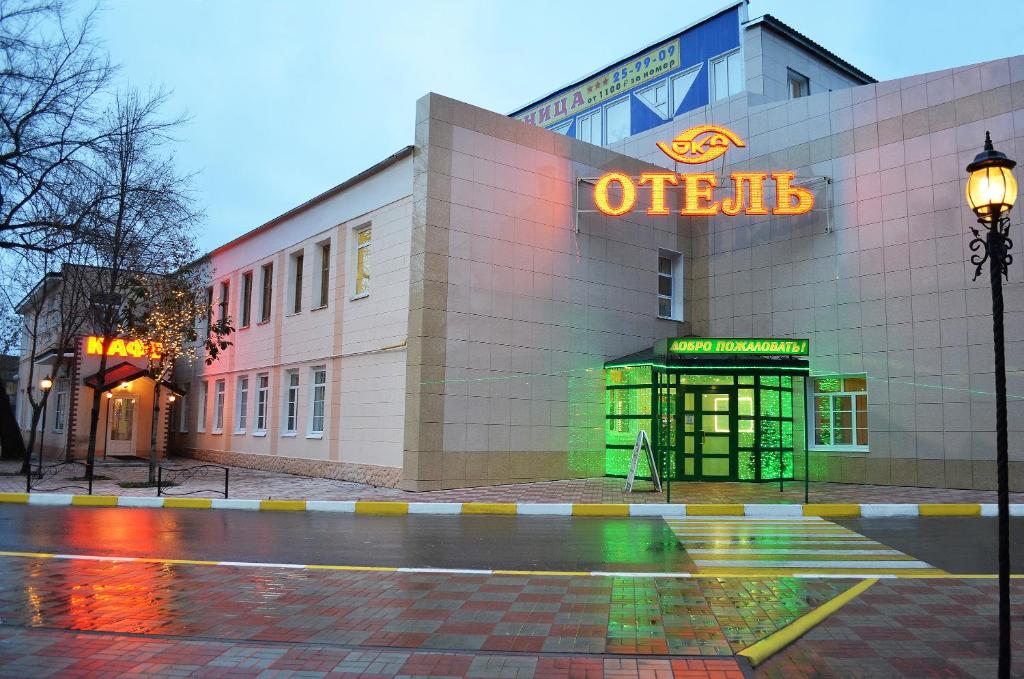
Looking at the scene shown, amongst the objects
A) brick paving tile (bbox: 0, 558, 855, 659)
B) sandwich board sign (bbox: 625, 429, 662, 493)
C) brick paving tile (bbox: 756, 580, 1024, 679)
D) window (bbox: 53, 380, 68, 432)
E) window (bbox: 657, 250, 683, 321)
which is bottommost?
brick paving tile (bbox: 0, 558, 855, 659)

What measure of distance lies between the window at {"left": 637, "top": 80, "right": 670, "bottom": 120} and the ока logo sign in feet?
26.5

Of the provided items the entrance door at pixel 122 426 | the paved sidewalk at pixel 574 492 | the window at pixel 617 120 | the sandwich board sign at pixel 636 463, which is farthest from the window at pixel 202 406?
the sandwich board sign at pixel 636 463

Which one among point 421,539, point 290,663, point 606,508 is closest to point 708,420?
point 606,508

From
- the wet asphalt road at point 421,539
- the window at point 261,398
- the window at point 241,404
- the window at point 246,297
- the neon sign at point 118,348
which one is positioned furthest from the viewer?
the neon sign at point 118,348

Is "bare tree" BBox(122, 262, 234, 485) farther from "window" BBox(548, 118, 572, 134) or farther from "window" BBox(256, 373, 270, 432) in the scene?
"window" BBox(548, 118, 572, 134)

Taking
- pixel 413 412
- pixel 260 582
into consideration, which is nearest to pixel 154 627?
pixel 260 582

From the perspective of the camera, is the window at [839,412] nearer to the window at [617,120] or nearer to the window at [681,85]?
the window at [681,85]

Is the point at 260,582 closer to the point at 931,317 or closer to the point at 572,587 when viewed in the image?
the point at 572,587

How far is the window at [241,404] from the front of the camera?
26578 mm

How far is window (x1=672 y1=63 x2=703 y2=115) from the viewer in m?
27.2

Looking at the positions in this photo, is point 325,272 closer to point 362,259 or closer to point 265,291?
point 362,259

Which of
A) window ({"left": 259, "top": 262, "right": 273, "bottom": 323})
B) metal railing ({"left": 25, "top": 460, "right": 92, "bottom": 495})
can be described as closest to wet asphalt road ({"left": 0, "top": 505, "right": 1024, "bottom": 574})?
metal railing ({"left": 25, "top": 460, "right": 92, "bottom": 495})

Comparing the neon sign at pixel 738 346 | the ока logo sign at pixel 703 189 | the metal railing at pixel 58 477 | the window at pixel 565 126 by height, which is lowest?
the metal railing at pixel 58 477

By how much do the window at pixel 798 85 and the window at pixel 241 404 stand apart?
20.9 m
